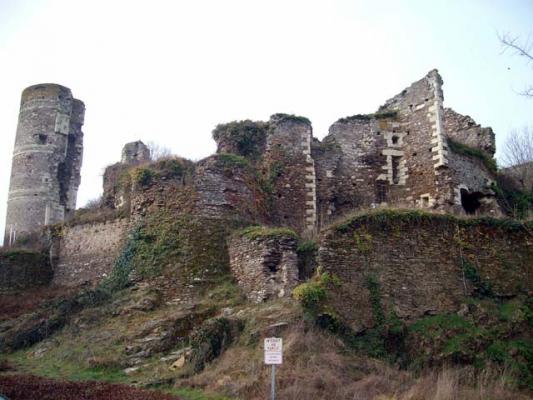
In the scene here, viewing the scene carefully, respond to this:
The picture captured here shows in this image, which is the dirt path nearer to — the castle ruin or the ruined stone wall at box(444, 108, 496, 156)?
the castle ruin

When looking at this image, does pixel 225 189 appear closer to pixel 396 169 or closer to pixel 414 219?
pixel 414 219

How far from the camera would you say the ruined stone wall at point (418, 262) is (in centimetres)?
1531

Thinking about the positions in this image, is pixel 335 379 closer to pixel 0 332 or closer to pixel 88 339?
pixel 88 339

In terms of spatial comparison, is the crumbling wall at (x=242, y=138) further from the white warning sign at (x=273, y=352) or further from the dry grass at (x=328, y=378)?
the white warning sign at (x=273, y=352)

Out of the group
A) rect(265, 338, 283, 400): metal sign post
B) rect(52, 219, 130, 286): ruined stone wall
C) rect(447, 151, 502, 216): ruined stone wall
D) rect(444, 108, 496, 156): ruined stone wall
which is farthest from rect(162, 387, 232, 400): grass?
rect(444, 108, 496, 156): ruined stone wall

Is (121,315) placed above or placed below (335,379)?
above

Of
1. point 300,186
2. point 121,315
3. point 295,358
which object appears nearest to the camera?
point 295,358

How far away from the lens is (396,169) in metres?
25.5

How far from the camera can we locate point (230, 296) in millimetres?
16922

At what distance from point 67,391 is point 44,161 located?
71.7ft

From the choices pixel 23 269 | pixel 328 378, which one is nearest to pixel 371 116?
pixel 23 269

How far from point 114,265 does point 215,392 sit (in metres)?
9.02

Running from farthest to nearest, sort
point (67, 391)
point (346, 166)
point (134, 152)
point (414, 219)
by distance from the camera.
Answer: point (134, 152) → point (346, 166) → point (414, 219) → point (67, 391)

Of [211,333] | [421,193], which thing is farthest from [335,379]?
[421,193]
